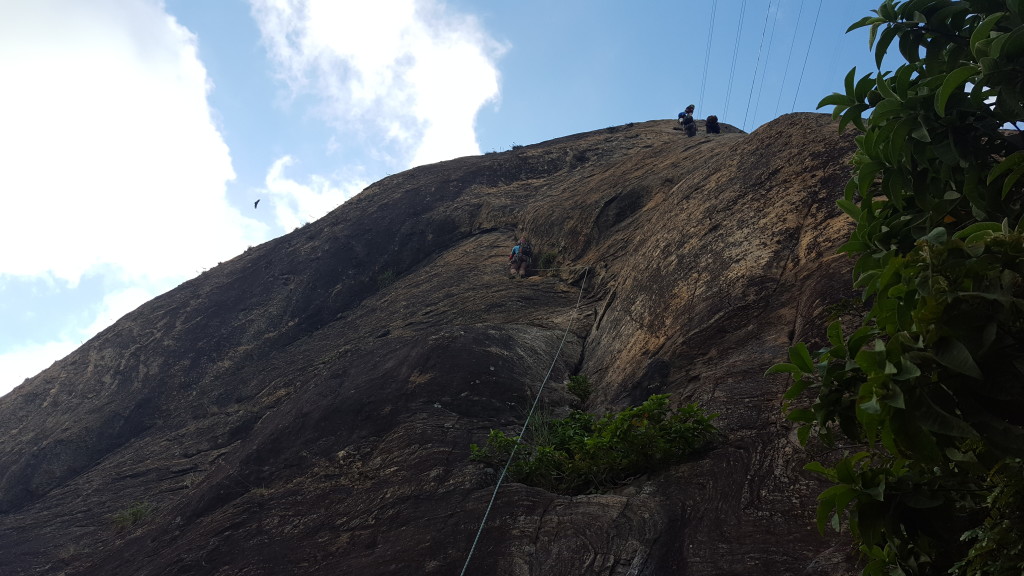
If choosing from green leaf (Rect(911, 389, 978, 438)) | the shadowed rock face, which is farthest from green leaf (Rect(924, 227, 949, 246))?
the shadowed rock face

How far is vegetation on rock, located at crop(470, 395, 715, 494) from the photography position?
26.3 feet

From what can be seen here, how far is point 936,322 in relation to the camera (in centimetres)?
354

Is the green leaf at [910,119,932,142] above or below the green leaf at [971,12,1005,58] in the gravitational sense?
below

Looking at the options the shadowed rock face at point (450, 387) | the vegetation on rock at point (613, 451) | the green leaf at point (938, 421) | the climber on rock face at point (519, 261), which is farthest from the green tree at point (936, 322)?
the climber on rock face at point (519, 261)

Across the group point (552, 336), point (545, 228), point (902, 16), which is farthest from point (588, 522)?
point (545, 228)

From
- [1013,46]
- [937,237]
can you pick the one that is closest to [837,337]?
[937,237]

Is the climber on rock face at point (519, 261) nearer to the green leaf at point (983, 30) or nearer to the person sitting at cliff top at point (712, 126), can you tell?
the person sitting at cliff top at point (712, 126)

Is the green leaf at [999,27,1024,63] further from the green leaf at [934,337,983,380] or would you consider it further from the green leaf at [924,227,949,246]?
the green leaf at [934,337,983,380]

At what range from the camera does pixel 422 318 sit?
1711cm

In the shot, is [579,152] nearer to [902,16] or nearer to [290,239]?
[290,239]

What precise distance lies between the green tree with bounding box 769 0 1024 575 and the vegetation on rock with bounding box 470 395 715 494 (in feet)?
9.88

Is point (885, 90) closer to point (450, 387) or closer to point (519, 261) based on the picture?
point (450, 387)

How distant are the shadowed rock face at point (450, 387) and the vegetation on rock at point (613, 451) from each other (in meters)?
0.24

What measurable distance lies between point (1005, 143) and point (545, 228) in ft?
52.3
